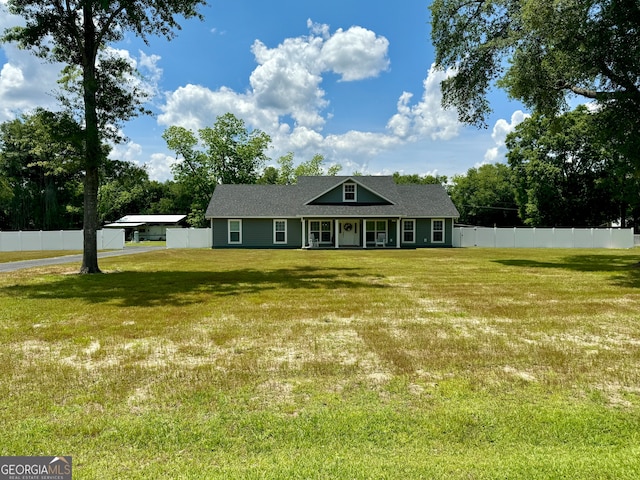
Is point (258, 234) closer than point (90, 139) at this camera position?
No

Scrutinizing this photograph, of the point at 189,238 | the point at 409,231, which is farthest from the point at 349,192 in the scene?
the point at 189,238

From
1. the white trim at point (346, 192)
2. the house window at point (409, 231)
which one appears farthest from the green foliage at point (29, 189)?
the house window at point (409, 231)

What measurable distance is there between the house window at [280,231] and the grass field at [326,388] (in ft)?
74.0

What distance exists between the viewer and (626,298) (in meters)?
8.90

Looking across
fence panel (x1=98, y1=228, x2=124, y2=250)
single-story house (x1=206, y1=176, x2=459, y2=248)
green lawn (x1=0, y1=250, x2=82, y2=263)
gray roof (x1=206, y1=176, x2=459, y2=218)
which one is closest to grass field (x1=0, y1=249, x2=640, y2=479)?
green lawn (x1=0, y1=250, x2=82, y2=263)

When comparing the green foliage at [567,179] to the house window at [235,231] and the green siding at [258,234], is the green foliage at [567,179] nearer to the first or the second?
the green siding at [258,234]

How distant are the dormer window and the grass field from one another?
23442mm

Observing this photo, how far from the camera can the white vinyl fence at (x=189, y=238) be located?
32719 millimetres

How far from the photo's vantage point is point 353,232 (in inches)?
1244

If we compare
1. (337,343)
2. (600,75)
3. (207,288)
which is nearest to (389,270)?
(207,288)

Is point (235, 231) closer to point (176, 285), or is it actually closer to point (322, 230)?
point (322, 230)

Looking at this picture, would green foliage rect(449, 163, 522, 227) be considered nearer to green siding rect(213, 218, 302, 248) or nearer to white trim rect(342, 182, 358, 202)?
white trim rect(342, 182, 358, 202)

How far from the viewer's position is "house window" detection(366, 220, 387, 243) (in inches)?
1236

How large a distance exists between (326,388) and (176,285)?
826 cm
